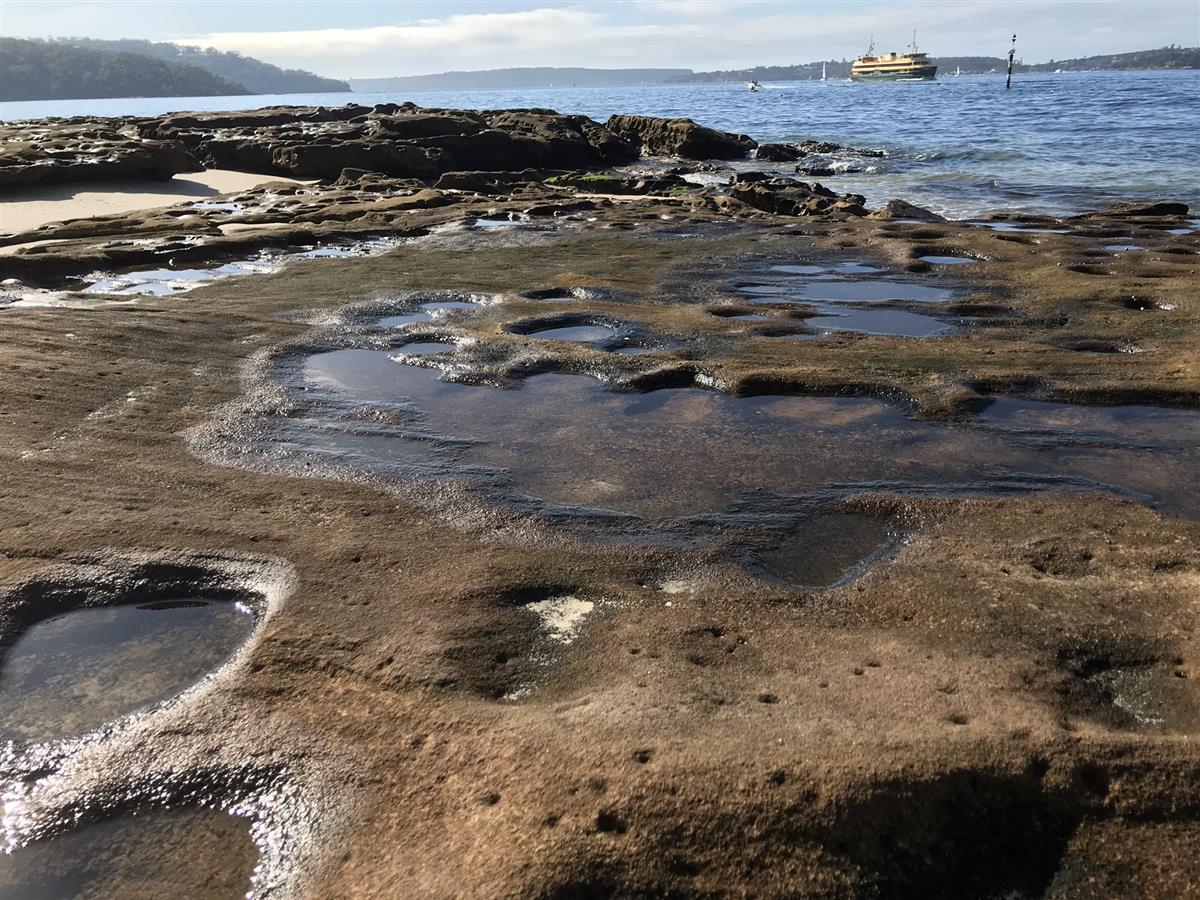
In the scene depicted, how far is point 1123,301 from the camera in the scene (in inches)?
330

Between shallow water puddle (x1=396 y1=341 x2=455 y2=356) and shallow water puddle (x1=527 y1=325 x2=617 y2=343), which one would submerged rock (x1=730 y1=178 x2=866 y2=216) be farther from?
shallow water puddle (x1=396 y1=341 x2=455 y2=356)

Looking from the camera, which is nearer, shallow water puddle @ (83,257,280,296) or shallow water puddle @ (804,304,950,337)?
shallow water puddle @ (804,304,950,337)

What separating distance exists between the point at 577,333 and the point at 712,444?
9.42 ft

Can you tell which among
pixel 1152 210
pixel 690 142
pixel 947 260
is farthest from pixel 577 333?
pixel 690 142

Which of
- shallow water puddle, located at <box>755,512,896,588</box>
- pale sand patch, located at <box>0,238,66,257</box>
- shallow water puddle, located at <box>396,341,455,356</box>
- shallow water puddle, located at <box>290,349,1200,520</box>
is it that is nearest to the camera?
shallow water puddle, located at <box>755,512,896,588</box>

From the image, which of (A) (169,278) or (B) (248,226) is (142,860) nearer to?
(A) (169,278)

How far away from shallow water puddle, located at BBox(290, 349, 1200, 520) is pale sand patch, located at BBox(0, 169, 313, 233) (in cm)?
1129

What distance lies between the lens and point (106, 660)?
350 centimetres

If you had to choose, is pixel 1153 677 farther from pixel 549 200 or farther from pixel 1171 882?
pixel 549 200

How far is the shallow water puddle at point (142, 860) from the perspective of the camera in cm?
249

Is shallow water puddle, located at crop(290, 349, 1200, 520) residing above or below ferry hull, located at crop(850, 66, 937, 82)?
below

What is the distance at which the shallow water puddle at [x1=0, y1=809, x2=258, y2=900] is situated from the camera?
249cm

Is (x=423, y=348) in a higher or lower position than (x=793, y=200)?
lower

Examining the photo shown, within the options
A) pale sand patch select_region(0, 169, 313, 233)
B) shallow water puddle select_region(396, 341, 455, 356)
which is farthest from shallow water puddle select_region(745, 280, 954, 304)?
pale sand patch select_region(0, 169, 313, 233)
